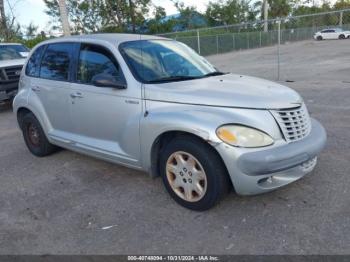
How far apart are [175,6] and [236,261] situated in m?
42.9

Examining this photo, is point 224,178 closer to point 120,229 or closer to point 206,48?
point 120,229

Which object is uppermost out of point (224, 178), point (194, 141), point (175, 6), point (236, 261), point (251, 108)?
point (175, 6)

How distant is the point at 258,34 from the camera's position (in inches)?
1416

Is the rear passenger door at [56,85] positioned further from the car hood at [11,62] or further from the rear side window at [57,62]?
the car hood at [11,62]

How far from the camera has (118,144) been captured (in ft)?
13.3

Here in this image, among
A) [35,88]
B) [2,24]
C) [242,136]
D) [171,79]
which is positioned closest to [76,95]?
[35,88]

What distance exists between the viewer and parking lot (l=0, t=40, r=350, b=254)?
2.99m

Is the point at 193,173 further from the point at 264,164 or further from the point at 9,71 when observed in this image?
the point at 9,71

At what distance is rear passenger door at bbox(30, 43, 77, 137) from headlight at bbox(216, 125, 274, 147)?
2322mm

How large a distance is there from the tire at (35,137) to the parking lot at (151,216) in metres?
0.47

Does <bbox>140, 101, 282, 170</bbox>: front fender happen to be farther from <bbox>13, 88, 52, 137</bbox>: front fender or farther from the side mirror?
<bbox>13, 88, 52, 137</bbox>: front fender

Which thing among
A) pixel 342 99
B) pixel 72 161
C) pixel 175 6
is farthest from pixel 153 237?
pixel 175 6

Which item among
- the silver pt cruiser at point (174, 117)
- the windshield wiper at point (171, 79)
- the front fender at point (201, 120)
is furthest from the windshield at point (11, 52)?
the front fender at point (201, 120)

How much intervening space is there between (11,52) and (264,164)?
10472 mm
